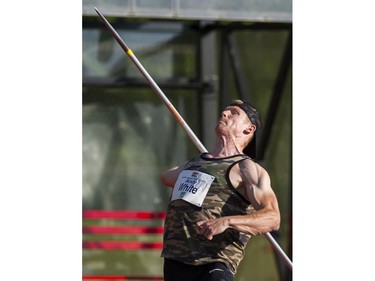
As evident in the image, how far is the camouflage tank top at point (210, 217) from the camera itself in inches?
216

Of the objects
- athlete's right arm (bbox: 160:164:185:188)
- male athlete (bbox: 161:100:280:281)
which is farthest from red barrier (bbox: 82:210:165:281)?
male athlete (bbox: 161:100:280:281)

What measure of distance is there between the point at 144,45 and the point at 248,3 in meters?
1.27

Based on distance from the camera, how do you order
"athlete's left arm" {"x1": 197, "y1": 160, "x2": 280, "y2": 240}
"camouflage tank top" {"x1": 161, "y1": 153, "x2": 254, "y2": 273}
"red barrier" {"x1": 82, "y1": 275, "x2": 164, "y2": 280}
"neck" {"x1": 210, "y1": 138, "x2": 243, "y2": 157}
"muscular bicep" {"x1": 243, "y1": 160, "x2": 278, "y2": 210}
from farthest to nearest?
"red barrier" {"x1": 82, "y1": 275, "x2": 164, "y2": 280} < "neck" {"x1": 210, "y1": 138, "x2": 243, "y2": 157} < "camouflage tank top" {"x1": 161, "y1": 153, "x2": 254, "y2": 273} < "muscular bicep" {"x1": 243, "y1": 160, "x2": 278, "y2": 210} < "athlete's left arm" {"x1": 197, "y1": 160, "x2": 280, "y2": 240}

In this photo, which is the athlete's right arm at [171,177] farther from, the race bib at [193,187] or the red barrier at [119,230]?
the red barrier at [119,230]

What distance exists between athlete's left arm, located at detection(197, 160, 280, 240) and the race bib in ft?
0.55

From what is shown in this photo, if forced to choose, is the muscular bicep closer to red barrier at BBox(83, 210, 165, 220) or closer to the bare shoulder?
the bare shoulder

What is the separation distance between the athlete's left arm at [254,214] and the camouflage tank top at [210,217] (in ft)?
0.30

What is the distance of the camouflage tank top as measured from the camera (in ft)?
18.0

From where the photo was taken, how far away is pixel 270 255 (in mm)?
10914

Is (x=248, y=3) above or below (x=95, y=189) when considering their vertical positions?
above

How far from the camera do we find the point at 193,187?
5.54 m

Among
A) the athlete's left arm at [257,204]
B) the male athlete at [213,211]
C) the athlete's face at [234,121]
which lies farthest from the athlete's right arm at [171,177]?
the athlete's left arm at [257,204]
